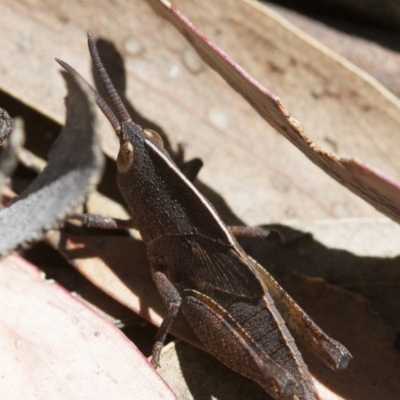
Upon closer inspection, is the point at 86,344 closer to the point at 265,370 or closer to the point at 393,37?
the point at 265,370

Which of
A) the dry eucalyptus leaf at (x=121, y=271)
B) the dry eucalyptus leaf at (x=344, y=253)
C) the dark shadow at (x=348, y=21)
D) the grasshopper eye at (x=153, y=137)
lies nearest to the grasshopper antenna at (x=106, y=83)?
the grasshopper eye at (x=153, y=137)

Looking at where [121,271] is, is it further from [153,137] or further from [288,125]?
[288,125]

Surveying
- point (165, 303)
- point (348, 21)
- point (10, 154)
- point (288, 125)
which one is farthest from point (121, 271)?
point (348, 21)

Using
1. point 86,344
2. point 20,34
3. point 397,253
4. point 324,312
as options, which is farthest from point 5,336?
point 397,253

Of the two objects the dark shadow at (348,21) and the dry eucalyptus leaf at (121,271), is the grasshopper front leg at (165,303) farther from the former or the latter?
the dark shadow at (348,21)

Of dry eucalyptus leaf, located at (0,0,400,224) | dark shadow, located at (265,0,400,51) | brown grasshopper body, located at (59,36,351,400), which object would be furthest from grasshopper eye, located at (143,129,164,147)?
dark shadow, located at (265,0,400,51)

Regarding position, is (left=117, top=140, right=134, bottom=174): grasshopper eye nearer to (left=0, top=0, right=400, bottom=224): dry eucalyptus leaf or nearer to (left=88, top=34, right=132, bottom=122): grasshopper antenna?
(left=88, top=34, right=132, bottom=122): grasshopper antenna
